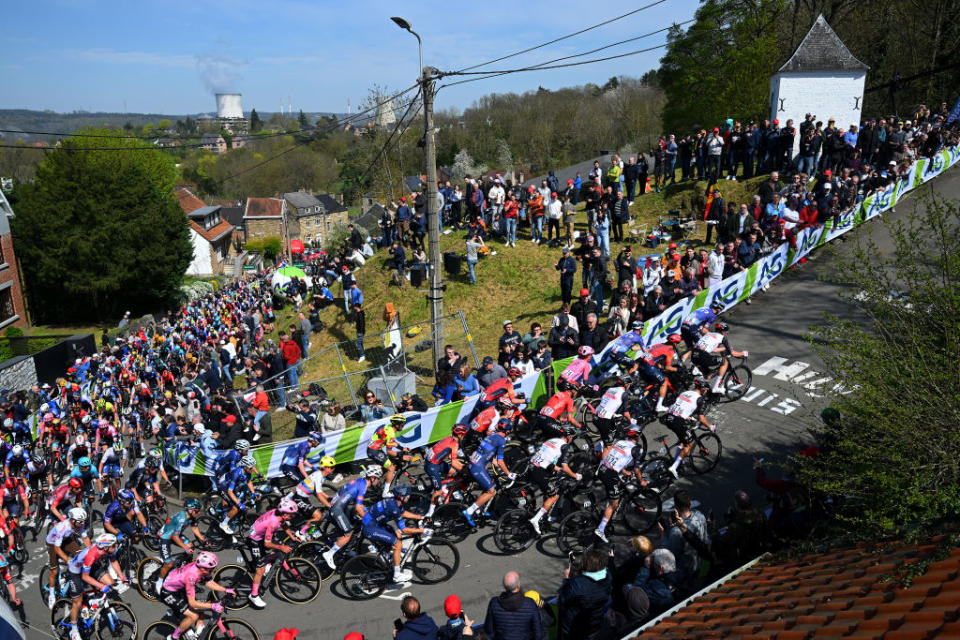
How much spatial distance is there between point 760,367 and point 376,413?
8552mm

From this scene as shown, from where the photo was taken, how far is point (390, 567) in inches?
366

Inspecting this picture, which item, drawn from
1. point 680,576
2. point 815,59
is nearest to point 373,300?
point 680,576

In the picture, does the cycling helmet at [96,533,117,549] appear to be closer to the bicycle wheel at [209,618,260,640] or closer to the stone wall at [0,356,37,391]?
the bicycle wheel at [209,618,260,640]

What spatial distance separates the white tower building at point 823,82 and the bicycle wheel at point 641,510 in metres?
22.1

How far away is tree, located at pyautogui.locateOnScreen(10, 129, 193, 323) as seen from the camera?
4662 centimetres

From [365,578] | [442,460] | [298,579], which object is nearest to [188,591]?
[298,579]

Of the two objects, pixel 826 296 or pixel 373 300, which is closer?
pixel 826 296

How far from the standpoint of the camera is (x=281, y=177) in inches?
4518

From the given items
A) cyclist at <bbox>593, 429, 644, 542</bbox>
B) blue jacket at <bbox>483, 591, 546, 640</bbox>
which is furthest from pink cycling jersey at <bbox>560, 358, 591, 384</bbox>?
blue jacket at <bbox>483, 591, 546, 640</bbox>

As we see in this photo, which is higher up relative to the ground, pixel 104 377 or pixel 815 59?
pixel 815 59

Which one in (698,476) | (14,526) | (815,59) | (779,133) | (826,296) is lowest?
(14,526)

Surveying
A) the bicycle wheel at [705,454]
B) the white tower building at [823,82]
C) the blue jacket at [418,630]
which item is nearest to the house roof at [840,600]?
the blue jacket at [418,630]

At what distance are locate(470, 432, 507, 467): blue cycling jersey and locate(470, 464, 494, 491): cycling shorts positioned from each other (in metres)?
0.06

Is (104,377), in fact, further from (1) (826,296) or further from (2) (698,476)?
(1) (826,296)
